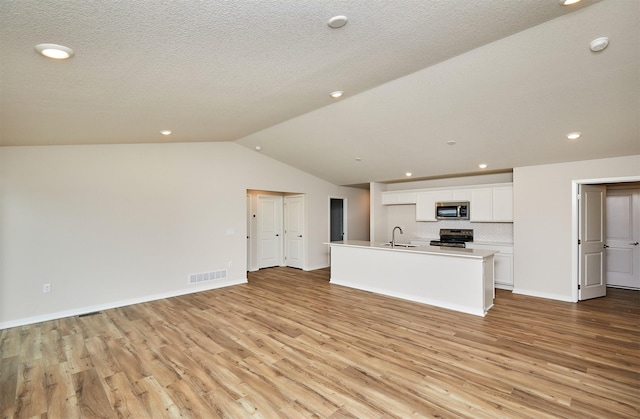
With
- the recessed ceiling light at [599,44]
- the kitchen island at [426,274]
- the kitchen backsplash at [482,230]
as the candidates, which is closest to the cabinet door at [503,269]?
the kitchen backsplash at [482,230]

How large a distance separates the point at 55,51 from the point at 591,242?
7007mm

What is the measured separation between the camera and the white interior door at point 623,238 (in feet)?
18.3

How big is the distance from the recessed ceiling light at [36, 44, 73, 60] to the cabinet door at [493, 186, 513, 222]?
6.33 m

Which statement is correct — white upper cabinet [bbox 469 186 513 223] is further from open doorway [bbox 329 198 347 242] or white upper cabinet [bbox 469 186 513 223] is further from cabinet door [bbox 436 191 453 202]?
open doorway [bbox 329 198 347 242]

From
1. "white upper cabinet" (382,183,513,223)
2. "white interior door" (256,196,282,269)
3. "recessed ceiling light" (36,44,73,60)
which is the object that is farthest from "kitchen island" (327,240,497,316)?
"recessed ceiling light" (36,44,73,60)

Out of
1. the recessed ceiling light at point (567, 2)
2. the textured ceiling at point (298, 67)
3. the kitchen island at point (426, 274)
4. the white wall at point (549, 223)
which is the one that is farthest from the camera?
the white wall at point (549, 223)

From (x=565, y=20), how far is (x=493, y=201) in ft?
13.4

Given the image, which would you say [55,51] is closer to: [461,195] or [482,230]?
[461,195]

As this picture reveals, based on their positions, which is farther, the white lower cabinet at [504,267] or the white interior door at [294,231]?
the white interior door at [294,231]

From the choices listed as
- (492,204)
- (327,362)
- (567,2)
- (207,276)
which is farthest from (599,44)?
(207,276)

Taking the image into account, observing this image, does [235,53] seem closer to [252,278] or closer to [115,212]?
[115,212]

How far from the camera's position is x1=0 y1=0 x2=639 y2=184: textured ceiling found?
1636mm

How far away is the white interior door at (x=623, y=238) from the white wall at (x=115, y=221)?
23.1 ft

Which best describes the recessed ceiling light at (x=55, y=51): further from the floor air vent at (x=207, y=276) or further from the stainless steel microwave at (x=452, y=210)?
the stainless steel microwave at (x=452, y=210)
